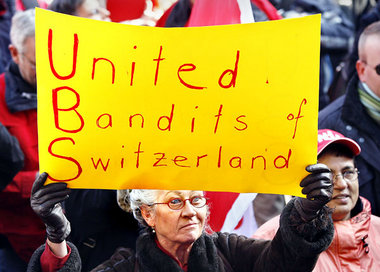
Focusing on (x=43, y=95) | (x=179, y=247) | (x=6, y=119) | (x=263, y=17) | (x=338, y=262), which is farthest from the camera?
(x=263, y=17)

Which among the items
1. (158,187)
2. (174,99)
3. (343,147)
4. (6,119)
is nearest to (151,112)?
(174,99)

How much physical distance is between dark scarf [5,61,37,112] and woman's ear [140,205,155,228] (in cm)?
135

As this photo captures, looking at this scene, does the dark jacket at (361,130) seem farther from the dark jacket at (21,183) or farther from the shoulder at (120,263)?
the dark jacket at (21,183)

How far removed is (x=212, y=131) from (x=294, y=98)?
32 cm

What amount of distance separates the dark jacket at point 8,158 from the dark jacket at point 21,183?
0.19 meters

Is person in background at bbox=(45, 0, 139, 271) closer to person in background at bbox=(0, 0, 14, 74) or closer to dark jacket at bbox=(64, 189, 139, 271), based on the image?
dark jacket at bbox=(64, 189, 139, 271)

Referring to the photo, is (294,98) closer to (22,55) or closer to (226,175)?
(226,175)

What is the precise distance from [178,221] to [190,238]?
84 mm

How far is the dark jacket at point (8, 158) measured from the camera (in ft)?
11.6

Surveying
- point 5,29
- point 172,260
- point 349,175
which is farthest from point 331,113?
point 5,29

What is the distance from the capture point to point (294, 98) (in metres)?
2.44

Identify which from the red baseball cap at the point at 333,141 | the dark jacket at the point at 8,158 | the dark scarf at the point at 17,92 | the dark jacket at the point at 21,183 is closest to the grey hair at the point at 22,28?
the dark scarf at the point at 17,92

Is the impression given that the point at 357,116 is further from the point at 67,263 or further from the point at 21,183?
the point at 67,263

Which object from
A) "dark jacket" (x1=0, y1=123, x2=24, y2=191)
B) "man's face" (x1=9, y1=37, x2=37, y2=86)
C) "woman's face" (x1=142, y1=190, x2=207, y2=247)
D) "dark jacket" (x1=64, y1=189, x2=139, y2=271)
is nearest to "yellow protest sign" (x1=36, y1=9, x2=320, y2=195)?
"woman's face" (x1=142, y1=190, x2=207, y2=247)
